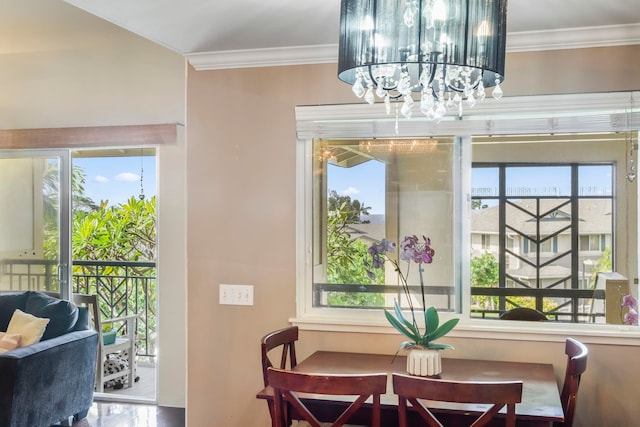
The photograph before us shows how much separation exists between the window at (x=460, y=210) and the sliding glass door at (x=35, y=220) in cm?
264

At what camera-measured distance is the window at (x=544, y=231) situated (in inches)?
124

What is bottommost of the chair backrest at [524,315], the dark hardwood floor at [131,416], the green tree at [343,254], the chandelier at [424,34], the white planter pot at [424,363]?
the dark hardwood floor at [131,416]

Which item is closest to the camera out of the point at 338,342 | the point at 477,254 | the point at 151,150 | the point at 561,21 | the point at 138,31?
the point at 561,21

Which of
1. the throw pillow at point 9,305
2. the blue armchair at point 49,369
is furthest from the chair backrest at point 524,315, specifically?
the throw pillow at point 9,305

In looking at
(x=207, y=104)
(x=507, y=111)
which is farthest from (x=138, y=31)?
(x=507, y=111)

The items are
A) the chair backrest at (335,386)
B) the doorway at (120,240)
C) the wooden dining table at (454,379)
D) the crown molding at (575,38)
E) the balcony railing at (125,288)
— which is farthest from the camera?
the balcony railing at (125,288)

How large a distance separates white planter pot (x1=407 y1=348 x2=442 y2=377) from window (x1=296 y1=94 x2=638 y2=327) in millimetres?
537

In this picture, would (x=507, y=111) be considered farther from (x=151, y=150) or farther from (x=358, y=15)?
(x=151, y=150)

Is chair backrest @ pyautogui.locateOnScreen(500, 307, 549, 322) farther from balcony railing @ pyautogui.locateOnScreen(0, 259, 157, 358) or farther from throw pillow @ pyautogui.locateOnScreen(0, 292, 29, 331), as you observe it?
throw pillow @ pyautogui.locateOnScreen(0, 292, 29, 331)

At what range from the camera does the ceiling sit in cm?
245

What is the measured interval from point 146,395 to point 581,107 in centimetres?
389

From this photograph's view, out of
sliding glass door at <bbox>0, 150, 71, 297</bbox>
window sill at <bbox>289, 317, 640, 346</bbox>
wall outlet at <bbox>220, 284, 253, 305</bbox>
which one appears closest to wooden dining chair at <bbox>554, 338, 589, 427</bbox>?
window sill at <bbox>289, 317, 640, 346</bbox>

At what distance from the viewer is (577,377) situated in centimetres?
231

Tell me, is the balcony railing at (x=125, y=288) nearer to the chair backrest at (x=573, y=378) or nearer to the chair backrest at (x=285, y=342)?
the chair backrest at (x=285, y=342)
